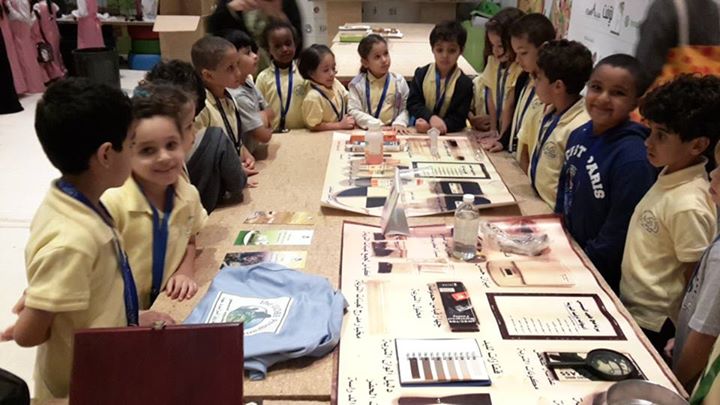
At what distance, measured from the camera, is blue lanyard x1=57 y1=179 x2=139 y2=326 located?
1068 millimetres

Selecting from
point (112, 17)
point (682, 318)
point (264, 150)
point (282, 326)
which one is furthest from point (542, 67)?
point (112, 17)

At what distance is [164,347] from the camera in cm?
84

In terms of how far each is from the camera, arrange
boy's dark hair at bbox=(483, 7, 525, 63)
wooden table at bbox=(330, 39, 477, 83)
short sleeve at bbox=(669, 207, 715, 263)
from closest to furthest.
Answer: short sleeve at bbox=(669, 207, 715, 263)
boy's dark hair at bbox=(483, 7, 525, 63)
wooden table at bbox=(330, 39, 477, 83)

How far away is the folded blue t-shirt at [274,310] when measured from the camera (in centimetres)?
104

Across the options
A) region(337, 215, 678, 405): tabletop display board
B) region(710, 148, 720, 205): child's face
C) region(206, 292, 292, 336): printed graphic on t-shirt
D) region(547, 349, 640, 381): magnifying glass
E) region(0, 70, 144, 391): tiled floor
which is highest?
region(710, 148, 720, 205): child's face

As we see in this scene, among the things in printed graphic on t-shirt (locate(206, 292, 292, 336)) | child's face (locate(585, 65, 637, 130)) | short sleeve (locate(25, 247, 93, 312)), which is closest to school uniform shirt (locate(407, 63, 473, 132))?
child's face (locate(585, 65, 637, 130))

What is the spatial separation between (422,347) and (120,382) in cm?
54

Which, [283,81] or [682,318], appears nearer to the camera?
[682,318]

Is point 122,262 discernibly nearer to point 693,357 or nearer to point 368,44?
point 693,357

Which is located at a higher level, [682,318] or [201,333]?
[201,333]

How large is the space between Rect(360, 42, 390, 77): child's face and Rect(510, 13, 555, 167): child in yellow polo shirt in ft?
2.11

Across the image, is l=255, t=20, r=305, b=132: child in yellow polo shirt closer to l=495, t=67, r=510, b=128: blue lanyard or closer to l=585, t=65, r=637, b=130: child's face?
l=495, t=67, r=510, b=128: blue lanyard

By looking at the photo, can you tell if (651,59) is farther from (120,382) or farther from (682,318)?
(120,382)

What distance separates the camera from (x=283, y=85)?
2.76 metres
